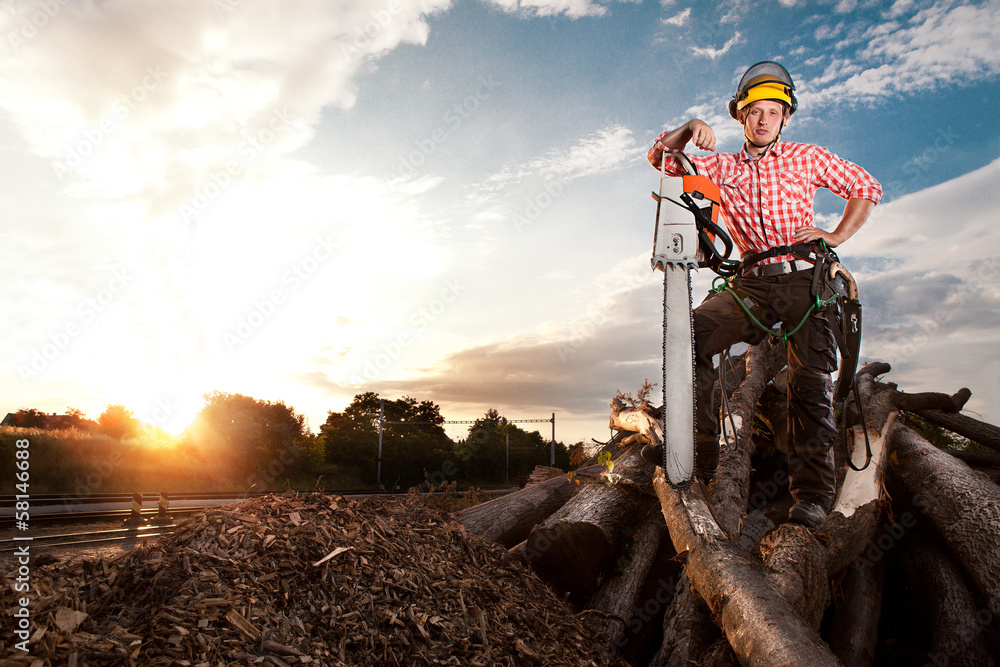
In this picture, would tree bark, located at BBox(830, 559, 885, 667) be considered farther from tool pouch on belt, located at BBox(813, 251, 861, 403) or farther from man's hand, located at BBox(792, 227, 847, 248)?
man's hand, located at BBox(792, 227, 847, 248)

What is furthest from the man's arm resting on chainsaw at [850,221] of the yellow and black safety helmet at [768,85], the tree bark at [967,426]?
the tree bark at [967,426]

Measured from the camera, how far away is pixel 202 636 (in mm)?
2932

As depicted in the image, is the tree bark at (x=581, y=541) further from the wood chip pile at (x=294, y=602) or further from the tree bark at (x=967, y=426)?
the tree bark at (x=967, y=426)

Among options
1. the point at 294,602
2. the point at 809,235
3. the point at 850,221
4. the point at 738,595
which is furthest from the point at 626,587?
the point at 850,221

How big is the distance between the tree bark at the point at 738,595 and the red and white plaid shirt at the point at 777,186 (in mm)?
2047

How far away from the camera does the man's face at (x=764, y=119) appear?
4.51m

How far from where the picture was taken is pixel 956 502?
17.7ft

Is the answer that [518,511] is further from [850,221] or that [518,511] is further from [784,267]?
[850,221]

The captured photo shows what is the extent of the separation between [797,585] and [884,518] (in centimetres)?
308

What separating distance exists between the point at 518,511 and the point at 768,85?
181 inches

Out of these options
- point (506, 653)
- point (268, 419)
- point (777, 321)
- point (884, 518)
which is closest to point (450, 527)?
point (506, 653)

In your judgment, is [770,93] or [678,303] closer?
[678,303]

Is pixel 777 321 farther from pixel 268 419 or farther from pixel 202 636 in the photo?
pixel 268 419

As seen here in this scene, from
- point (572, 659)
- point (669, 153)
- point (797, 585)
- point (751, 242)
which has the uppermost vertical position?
point (669, 153)
